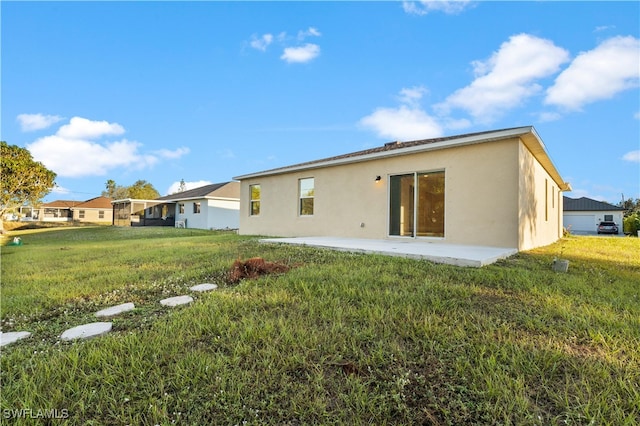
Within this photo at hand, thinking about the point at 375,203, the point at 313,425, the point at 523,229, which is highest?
the point at 375,203

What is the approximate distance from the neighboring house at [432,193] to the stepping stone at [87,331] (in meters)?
7.03

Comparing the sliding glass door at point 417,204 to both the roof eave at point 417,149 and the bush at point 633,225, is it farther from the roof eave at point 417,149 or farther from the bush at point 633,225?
the bush at point 633,225

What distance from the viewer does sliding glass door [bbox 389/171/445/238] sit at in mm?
7902

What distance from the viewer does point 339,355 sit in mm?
2047

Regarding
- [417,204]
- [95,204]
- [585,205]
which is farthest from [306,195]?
[95,204]

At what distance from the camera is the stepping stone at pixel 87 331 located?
2.43 metres

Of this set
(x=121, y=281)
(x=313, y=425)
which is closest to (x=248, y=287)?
(x=121, y=281)

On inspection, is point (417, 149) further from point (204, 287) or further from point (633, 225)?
point (633, 225)

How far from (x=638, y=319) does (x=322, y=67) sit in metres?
12.0

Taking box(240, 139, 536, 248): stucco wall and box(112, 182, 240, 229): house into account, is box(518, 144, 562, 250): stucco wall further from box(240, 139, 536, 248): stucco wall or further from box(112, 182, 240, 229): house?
box(112, 182, 240, 229): house

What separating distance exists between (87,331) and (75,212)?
159 feet

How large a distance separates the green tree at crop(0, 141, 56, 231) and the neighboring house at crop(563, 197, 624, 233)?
4488 cm

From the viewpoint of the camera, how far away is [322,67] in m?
12.1

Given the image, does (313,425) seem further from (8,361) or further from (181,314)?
(8,361)
